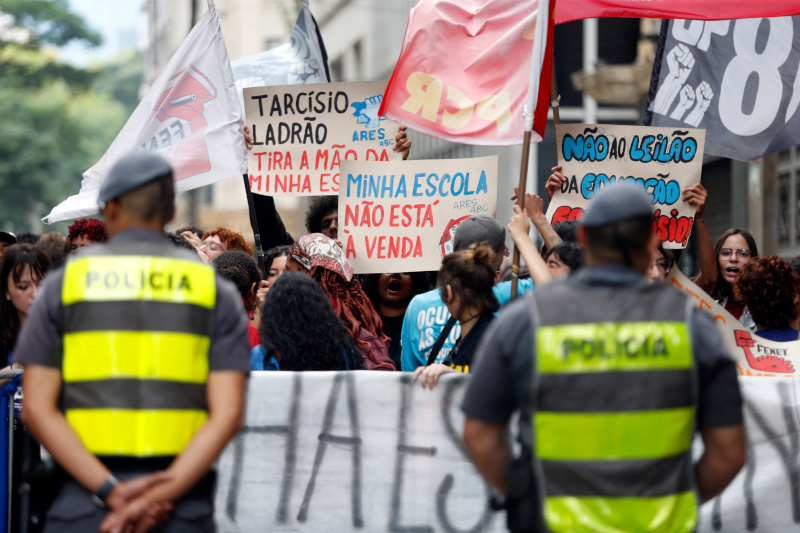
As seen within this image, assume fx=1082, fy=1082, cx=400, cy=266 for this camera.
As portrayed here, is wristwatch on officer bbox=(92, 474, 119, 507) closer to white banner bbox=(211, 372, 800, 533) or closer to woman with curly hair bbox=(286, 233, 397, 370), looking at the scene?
white banner bbox=(211, 372, 800, 533)

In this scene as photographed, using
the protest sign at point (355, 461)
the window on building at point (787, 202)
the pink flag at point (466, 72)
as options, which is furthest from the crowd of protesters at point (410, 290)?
the window on building at point (787, 202)

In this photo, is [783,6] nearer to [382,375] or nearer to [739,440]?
[382,375]

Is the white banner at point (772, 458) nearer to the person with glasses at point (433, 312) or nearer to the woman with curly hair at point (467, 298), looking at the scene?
the woman with curly hair at point (467, 298)

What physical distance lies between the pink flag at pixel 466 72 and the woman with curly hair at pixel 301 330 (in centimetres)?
170

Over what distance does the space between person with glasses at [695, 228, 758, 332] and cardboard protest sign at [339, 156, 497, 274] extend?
1.26 meters

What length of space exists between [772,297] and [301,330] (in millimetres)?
2245

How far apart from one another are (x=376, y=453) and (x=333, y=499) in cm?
26

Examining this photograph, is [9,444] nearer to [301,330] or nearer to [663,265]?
[301,330]

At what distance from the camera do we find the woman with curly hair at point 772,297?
199 inches

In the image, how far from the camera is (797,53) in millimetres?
6363

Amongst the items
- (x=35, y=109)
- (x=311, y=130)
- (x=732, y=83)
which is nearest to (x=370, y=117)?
(x=311, y=130)

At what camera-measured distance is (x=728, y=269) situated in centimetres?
616

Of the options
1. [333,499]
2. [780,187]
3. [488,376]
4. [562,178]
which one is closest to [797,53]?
[562,178]

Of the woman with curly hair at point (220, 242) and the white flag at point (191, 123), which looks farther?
the woman with curly hair at point (220, 242)
